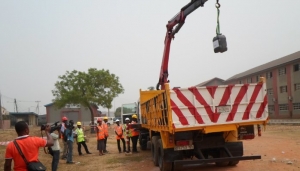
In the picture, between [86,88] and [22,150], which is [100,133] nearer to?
[22,150]

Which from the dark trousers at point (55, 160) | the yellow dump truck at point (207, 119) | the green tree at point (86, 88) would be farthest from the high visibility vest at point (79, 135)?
the green tree at point (86, 88)

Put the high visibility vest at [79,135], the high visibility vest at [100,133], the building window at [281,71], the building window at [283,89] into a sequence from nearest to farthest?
the high visibility vest at [79,135]
the high visibility vest at [100,133]
the building window at [281,71]
the building window at [283,89]

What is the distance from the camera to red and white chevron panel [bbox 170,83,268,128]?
7.03 metres

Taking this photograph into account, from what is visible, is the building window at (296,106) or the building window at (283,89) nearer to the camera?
the building window at (296,106)

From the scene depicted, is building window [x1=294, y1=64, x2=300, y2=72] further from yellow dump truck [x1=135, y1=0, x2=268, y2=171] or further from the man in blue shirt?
yellow dump truck [x1=135, y1=0, x2=268, y2=171]

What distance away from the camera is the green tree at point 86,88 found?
33.7m

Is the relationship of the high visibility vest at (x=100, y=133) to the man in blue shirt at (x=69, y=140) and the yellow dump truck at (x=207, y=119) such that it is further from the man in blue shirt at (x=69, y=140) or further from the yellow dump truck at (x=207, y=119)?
the yellow dump truck at (x=207, y=119)

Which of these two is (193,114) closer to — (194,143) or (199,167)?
(194,143)

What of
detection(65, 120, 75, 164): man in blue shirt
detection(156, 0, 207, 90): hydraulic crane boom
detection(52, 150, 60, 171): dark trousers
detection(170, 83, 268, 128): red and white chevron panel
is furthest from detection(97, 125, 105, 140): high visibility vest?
detection(170, 83, 268, 128): red and white chevron panel

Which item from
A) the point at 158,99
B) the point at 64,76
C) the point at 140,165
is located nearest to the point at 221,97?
the point at 158,99

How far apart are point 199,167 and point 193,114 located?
249 cm

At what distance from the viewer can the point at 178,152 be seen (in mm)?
7652

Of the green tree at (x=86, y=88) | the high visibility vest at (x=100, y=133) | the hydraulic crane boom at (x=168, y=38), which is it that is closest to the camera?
the hydraulic crane boom at (x=168, y=38)

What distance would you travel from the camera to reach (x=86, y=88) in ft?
111
